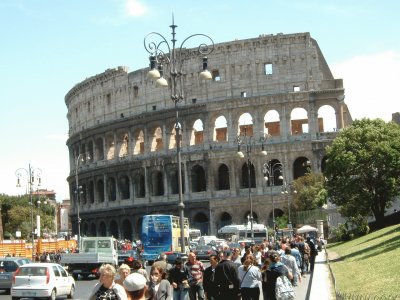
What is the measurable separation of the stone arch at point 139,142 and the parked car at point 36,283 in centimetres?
5678

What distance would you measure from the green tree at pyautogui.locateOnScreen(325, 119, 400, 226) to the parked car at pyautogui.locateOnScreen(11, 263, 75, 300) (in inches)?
1129

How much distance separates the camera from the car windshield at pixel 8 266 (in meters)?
26.7

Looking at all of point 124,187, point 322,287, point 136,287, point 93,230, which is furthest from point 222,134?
point 136,287

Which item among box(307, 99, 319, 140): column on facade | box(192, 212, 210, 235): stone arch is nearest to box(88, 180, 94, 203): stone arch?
box(192, 212, 210, 235): stone arch

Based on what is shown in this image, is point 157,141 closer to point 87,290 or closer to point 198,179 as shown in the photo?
point 198,179

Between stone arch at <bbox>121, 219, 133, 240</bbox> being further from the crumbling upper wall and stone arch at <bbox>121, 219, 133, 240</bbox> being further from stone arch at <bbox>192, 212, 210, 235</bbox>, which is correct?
the crumbling upper wall

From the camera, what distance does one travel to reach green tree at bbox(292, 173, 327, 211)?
61.6 m

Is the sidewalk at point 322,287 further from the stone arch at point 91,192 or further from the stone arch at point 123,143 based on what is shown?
the stone arch at point 91,192

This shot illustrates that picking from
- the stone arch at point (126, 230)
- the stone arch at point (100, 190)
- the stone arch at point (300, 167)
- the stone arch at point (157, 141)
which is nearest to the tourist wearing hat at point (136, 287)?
the stone arch at point (300, 167)

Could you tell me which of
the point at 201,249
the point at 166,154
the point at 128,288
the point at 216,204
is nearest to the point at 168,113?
the point at 166,154

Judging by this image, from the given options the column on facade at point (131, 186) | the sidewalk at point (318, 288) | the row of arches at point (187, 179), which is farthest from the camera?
the column on facade at point (131, 186)

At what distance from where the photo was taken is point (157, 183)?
77.4m

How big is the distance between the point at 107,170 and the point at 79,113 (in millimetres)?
10971

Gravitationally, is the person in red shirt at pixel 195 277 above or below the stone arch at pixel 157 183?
below
